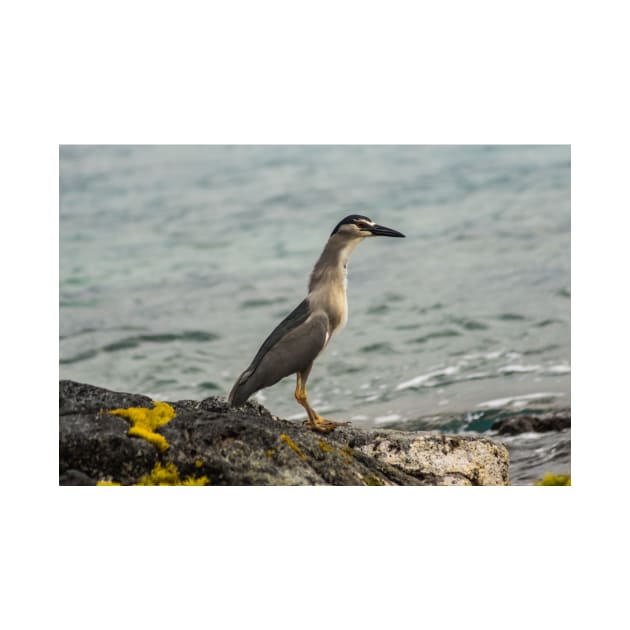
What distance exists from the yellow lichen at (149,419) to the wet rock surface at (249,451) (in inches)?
2.2

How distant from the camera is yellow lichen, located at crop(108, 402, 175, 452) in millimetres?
9133

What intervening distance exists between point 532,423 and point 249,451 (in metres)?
5.93

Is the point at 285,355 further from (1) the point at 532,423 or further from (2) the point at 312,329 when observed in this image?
(1) the point at 532,423

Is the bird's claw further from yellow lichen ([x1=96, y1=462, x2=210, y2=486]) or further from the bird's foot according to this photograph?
yellow lichen ([x1=96, y1=462, x2=210, y2=486])

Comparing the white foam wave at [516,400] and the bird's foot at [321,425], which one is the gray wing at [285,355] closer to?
the bird's foot at [321,425]

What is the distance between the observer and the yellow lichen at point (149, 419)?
9133 mm

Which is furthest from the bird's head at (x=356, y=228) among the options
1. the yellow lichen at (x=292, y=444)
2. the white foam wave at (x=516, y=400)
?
the white foam wave at (x=516, y=400)

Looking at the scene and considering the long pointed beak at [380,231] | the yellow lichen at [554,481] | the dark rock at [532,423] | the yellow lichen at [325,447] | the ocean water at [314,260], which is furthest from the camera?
the ocean water at [314,260]

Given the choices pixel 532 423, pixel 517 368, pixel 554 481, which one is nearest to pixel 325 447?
pixel 554 481

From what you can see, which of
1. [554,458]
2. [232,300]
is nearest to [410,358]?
[232,300]

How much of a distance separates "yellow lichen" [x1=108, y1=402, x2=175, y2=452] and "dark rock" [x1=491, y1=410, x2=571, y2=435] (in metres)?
5.88

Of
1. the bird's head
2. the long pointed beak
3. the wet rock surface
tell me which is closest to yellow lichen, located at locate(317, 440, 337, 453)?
the wet rock surface

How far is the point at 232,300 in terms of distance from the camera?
21.8m
